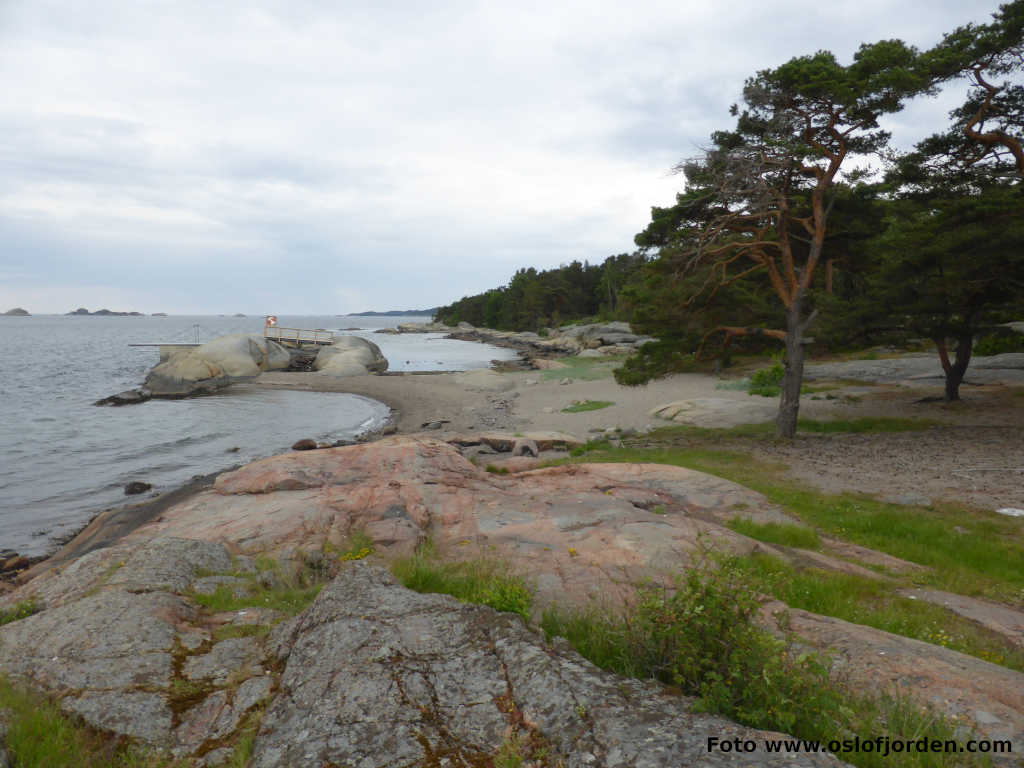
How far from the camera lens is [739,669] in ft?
10.2

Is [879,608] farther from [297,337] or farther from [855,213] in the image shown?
[297,337]

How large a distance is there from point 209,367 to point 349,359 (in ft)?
40.7

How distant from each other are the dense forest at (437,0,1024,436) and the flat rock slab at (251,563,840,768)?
41.8 ft

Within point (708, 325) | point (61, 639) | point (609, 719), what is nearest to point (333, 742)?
point (609, 719)

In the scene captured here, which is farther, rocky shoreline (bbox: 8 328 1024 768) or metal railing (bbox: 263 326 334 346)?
metal railing (bbox: 263 326 334 346)

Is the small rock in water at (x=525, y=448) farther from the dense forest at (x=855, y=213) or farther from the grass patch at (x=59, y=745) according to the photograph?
the grass patch at (x=59, y=745)

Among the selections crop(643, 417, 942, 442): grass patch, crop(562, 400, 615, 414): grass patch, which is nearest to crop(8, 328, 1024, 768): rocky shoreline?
crop(643, 417, 942, 442): grass patch

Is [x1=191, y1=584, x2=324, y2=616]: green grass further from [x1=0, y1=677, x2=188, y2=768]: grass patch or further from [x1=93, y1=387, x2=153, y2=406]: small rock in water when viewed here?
[x1=93, y1=387, x2=153, y2=406]: small rock in water

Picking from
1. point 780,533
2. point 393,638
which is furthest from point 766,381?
point 393,638

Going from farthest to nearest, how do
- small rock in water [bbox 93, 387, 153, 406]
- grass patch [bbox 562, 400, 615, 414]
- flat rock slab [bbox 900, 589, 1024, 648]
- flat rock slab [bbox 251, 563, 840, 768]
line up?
small rock in water [bbox 93, 387, 153, 406]
grass patch [bbox 562, 400, 615, 414]
flat rock slab [bbox 900, 589, 1024, 648]
flat rock slab [bbox 251, 563, 840, 768]

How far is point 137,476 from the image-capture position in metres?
17.9

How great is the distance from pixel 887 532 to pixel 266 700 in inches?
370

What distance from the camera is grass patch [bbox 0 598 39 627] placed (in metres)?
4.97

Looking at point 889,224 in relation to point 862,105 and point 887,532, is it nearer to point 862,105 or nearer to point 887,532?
point 862,105
